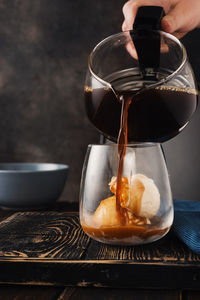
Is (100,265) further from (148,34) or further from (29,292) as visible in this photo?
(148,34)

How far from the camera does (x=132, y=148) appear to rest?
443mm

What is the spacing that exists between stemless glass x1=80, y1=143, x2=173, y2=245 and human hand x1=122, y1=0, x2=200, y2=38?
23 centimetres

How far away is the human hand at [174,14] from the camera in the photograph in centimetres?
57

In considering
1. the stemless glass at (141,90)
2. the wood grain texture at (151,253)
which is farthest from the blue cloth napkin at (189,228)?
the stemless glass at (141,90)

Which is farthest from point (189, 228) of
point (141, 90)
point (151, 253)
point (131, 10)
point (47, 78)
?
point (47, 78)

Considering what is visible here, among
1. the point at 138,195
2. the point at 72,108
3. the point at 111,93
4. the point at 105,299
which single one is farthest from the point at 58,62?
the point at 105,299

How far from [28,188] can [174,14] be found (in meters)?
0.43

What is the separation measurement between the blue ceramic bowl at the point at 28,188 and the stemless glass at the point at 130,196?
0.30 meters

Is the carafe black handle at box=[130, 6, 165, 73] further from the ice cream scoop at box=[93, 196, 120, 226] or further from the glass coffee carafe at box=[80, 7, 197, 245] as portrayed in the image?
the ice cream scoop at box=[93, 196, 120, 226]

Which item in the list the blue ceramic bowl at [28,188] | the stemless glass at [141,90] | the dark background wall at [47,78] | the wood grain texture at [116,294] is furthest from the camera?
the dark background wall at [47,78]

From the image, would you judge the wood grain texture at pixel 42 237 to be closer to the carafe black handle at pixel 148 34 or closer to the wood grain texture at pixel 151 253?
the wood grain texture at pixel 151 253

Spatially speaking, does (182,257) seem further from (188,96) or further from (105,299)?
(188,96)

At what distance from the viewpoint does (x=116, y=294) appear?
0.36 meters

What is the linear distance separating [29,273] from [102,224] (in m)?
0.10
